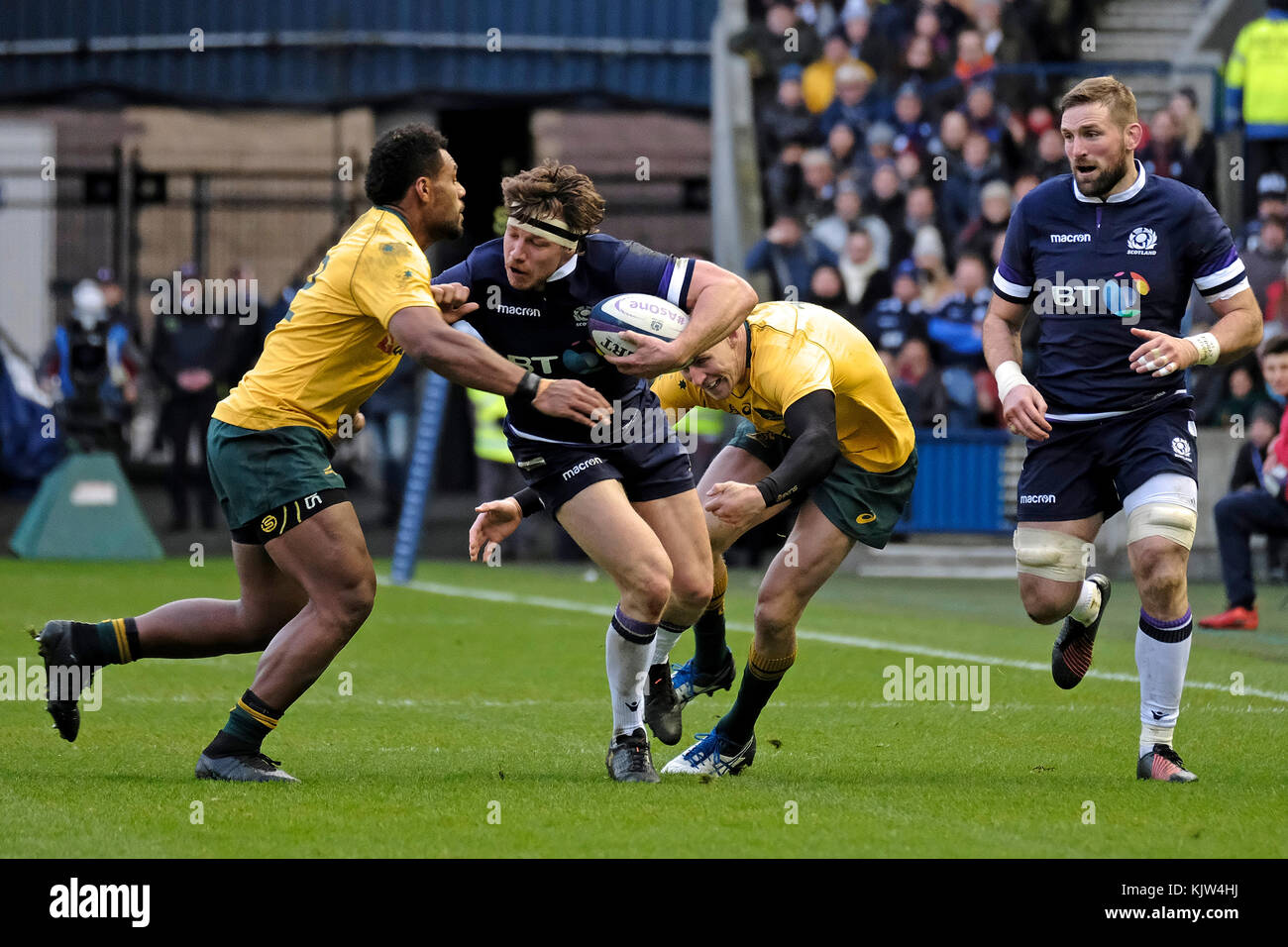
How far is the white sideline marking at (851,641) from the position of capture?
391 inches

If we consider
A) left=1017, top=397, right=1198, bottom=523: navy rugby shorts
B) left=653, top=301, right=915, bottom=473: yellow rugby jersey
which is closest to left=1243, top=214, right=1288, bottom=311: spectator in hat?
left=653, top=301, right=915, bottom=473: yellow rugby jersey

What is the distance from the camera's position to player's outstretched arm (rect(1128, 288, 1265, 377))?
700 cm

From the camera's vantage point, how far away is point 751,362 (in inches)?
298

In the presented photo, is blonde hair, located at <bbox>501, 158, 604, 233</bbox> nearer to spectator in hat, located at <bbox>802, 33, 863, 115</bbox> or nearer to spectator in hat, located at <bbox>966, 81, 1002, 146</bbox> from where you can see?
spectator in hat, located at <bbox>966, 81, 1002, 146</bbox>

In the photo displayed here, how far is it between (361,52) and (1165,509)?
21377 millimetres

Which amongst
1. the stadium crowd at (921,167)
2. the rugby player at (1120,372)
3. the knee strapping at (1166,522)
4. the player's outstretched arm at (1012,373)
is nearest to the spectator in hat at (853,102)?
the stadium crowd at (921,167)

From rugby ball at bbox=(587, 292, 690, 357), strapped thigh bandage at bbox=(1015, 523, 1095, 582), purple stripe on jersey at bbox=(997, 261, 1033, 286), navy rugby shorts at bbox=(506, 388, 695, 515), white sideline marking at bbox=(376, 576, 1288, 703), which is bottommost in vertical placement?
white sideline marking at bbox=(376, 576, 1288, 703)

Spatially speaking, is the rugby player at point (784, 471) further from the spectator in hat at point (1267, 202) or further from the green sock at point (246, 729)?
the spectator in hat at point (1267, 202)

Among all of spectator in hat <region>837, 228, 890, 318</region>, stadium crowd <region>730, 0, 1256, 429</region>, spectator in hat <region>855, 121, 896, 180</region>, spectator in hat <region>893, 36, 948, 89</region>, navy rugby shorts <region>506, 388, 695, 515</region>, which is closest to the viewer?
navy rugby shorts <region>506, 388, 695, 515</region>

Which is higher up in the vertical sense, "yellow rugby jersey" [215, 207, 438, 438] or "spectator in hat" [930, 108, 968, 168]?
"spectator in hat" [930, 108, 968, 168]

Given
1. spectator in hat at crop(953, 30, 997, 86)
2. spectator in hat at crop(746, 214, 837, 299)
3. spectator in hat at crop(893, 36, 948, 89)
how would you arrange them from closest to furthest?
spectator in hat at crop(746, 214, 837, 299)
spectator in hat at crop(953, 30, 997, 86)
spectator in hat at crop(893, 36, 948, 89)

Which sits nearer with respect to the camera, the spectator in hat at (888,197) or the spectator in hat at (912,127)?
the spectator in hat at (888,197)

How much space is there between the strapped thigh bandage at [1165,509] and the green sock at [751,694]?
1.42 m

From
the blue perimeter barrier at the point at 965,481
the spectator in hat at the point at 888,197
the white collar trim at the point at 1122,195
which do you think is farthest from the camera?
the spectator in hat at the point at 888,197
